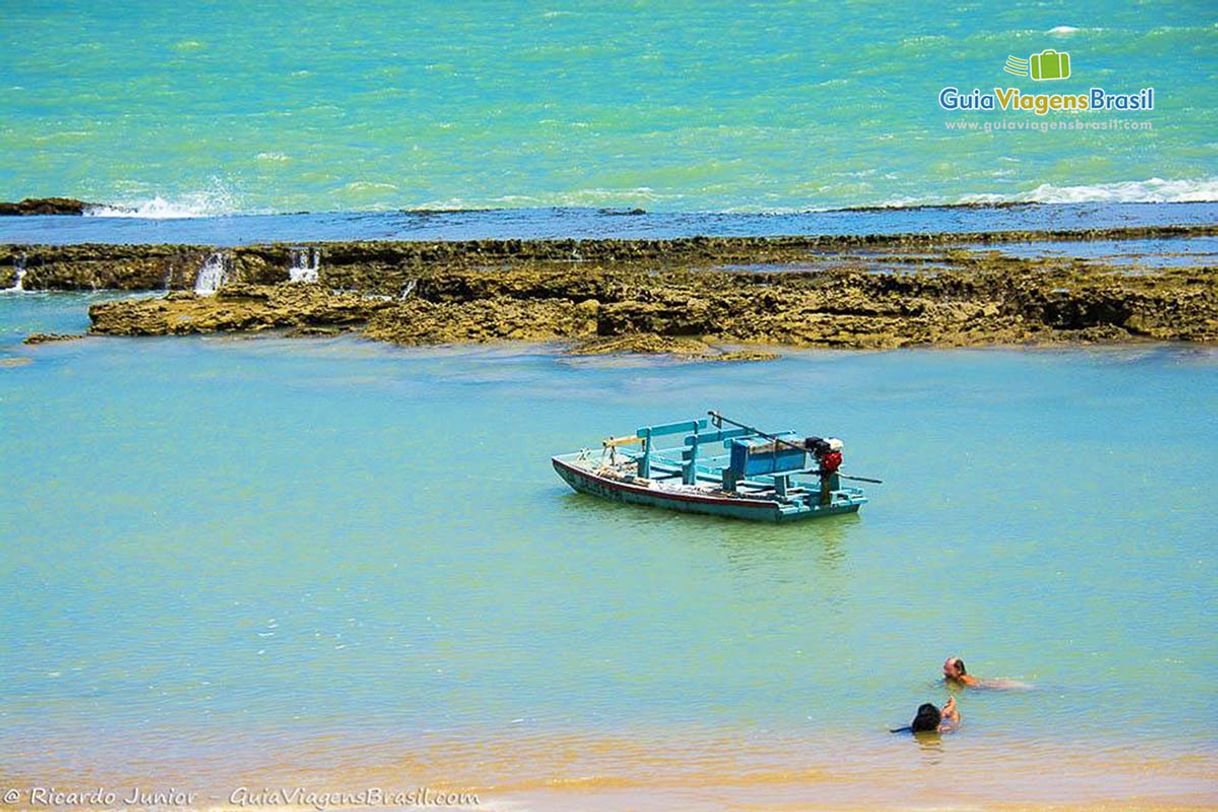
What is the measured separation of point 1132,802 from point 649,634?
3.71m

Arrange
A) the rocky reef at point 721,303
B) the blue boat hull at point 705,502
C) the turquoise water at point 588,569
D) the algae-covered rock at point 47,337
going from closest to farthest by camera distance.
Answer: the turquoise water at point 588,569 < the blue boat hull at point 705,502 < the rocky reef at point 721,303 < the algae-covered rock at point 47,337

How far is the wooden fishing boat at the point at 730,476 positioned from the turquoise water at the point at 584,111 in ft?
89.9

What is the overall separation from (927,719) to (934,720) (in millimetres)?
40

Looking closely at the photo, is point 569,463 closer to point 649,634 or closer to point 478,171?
point 649,634

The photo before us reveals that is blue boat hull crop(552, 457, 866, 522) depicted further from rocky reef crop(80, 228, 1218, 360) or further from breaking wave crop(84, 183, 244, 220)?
breaking wave crop(84, 183, 244, 220)

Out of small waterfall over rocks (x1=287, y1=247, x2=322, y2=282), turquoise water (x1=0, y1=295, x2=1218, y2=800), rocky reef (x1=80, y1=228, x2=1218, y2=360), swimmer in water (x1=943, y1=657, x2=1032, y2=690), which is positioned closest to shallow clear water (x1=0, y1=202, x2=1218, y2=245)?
small waterfall over rocks (x1=287, y1=247, x2=322, y2=282)

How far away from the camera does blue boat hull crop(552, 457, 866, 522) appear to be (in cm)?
1250

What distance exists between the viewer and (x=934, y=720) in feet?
27.2

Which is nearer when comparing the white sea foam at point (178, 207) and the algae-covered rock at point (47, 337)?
the algae-covered rock at point (47, 337)

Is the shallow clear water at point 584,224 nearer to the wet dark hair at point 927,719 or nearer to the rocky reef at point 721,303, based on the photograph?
the rocky reef at point 721,303

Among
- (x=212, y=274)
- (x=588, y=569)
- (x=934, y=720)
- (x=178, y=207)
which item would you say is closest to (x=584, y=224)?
(x=212, y=274)

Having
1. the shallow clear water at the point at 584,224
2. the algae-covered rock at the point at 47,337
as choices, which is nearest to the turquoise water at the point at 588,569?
the algae-covered rock at the point at 47,337

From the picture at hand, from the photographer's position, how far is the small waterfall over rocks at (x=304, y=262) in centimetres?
2858

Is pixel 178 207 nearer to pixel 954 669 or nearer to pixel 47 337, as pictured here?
pixel 47 337
